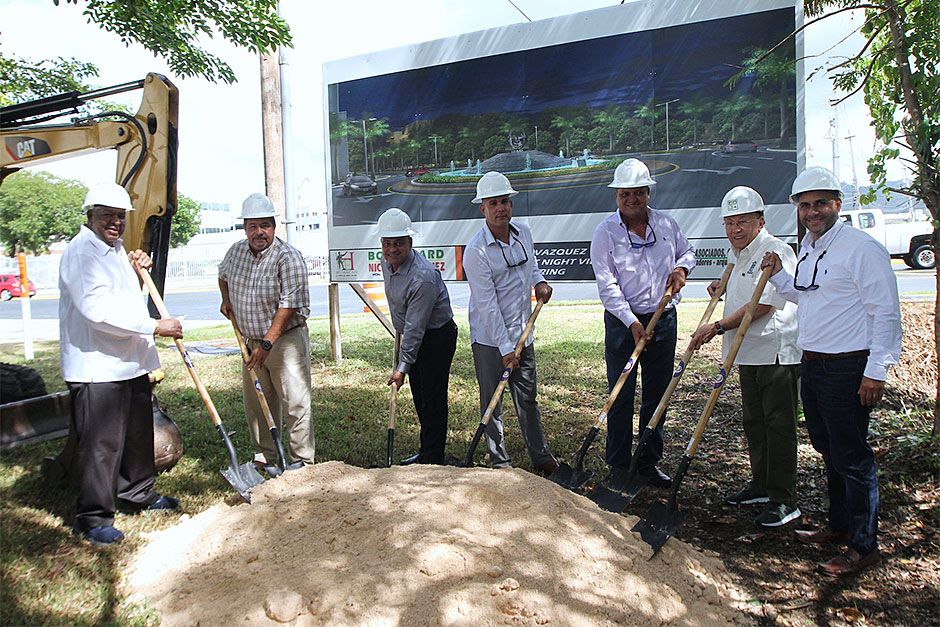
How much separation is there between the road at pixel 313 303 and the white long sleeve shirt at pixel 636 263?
9.34 meters

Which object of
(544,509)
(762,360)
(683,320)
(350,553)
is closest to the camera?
(350,553)

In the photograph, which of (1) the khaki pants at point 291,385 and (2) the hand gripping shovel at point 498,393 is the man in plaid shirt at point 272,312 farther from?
(2) the hand gripping shovel at point 498,393

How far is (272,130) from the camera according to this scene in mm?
10078

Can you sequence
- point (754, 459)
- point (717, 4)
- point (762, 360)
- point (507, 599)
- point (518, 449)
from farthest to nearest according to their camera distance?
point (717, 4)
point (518, 449)
point (754, 459)
point (762, 360)
point (507, 599)

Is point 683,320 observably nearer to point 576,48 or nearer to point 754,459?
point 576,48

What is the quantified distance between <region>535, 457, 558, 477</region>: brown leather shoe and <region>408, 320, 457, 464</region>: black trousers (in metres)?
0.75

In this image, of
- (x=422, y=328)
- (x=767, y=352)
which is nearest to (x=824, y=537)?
(x=767, y=352)

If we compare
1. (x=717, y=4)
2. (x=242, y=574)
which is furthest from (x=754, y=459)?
(x=717, y=4)

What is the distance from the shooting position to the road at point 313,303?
50.2ft

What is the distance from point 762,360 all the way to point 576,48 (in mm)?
4210

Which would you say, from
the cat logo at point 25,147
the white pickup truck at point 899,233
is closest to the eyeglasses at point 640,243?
the cat logo at point 25,147

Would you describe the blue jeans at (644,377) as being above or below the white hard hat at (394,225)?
below

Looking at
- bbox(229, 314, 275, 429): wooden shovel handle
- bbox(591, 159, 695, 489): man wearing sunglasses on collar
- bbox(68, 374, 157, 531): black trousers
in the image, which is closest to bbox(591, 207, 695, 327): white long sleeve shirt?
bbox(591, 159, 695, 489): man wearing sunglasses on collar

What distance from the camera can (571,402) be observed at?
722cm
